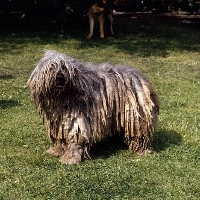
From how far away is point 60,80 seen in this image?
5.27m

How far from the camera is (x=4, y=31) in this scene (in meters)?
18.1

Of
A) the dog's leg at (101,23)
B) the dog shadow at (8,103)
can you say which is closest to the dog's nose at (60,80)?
the dog shadow at (8,103)

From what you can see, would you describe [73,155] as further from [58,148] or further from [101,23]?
[101,23]

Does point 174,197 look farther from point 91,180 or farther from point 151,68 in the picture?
point 151,68

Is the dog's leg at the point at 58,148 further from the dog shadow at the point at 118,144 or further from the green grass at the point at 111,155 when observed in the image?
the dog shadow at the point at 118,144

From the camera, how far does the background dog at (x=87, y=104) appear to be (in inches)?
209

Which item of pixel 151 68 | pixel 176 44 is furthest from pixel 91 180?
pixel 176 44

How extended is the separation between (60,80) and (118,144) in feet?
4.98

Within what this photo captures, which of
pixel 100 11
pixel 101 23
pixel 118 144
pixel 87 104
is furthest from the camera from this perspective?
pixel 101 23

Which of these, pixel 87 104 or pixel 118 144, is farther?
pixel 118 144

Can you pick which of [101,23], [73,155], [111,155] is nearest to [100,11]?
[101,23]

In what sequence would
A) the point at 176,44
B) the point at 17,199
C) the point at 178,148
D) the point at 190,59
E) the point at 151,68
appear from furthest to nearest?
the point at 176,44 → the point at 190,59 → the point at 151,68 → the point at 178,148 → the point at 17,199

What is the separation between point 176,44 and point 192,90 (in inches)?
288

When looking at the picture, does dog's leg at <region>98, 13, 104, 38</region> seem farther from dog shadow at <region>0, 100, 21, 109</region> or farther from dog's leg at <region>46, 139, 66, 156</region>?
dog's leg at <region>46, 139, 66, 156</region>
